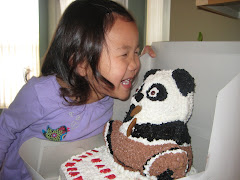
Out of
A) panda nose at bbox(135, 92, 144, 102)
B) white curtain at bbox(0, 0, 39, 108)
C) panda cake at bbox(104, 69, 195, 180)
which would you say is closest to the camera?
panda cake at bbox(104, 69, 195, 180)

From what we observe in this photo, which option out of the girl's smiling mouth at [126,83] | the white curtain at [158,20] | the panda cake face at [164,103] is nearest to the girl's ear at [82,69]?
the girl's smiling mouth at [126,83]

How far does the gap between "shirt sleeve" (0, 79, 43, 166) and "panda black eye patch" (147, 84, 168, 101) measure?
1.09 ft

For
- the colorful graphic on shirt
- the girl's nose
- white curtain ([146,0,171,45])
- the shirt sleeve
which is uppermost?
white curtain ([146,0,171,45])

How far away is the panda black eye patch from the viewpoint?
476mm

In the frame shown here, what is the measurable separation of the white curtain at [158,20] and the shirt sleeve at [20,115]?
1.92 metres

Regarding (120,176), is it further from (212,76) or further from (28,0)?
(28,0)

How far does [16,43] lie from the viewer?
7.86ft

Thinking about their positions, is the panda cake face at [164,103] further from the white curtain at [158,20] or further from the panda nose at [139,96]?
the white curtain at [158,20]

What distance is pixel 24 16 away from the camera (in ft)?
7.74

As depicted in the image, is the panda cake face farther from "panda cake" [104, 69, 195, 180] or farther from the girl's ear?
the girl's ear

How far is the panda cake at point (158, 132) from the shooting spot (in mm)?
403

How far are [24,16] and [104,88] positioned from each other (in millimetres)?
2137

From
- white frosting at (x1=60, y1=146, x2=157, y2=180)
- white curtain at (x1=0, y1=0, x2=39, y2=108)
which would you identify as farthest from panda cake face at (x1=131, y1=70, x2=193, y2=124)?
white curtain at (x1=0, y1=0, x2=39, y2=108)

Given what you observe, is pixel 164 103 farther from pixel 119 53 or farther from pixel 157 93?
pixel 119 53
